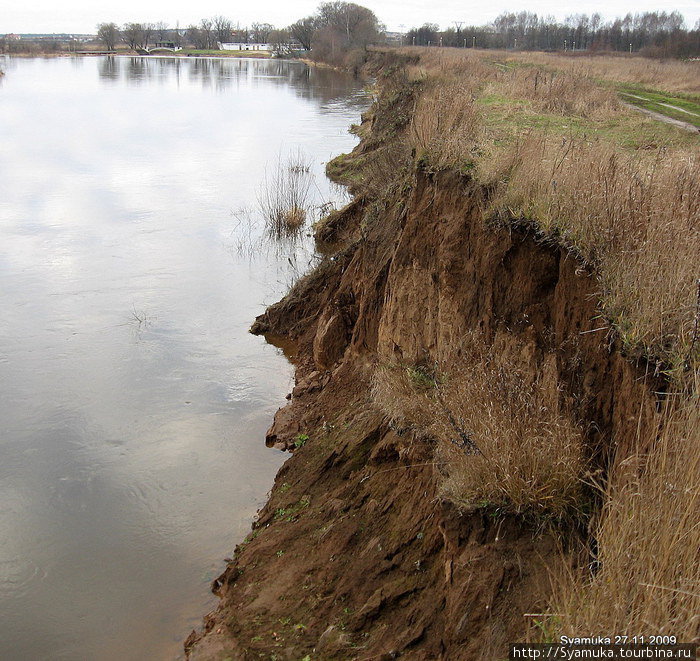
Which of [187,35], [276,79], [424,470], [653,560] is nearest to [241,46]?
[187,35]

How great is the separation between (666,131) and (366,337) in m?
6.71

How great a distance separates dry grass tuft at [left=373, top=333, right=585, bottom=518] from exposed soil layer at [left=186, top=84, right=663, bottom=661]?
0.13m

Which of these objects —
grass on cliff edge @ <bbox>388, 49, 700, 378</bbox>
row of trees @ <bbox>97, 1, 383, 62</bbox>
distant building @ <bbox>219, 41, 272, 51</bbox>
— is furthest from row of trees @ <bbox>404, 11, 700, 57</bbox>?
grass on cliff edge @ <bbox>388, 49, 700, 378</bbox>

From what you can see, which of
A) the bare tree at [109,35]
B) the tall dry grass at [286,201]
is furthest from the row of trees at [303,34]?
the tall dry grass at [286,201]

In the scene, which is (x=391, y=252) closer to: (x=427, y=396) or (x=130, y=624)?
(x=427, y=396)

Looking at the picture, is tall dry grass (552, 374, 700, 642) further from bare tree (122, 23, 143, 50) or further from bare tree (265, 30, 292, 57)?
bare tree (122, 23, 143, 50)

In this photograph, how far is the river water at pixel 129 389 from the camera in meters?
7.51

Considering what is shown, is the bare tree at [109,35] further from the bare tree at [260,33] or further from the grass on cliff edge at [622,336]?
the grass on cliff edge at [622,336]

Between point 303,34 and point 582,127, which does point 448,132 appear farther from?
point 303,34

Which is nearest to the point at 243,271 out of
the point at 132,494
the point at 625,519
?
the point at 132,494

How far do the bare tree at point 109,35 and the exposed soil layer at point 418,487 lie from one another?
493 feet

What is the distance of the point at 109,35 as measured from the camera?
142 metres

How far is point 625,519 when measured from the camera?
3.82 meters

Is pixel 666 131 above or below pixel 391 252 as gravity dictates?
above
